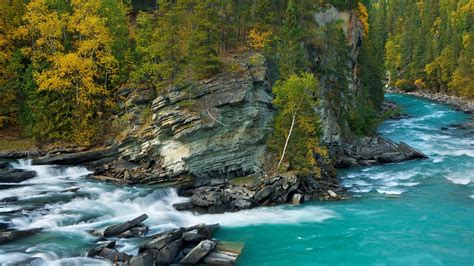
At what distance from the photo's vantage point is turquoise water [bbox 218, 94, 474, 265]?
2302 cm

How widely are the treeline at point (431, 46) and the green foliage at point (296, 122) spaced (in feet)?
176

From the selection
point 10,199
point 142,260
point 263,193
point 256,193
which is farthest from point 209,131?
point 142,260

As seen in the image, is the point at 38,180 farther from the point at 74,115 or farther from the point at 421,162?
the point at 421,162

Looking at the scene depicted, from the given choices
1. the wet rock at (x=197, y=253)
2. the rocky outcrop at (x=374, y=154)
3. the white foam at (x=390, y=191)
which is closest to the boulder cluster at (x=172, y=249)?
the wet rock at (x=197, y=253)

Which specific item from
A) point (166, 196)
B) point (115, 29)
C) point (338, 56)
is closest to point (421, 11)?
point (338, 56)

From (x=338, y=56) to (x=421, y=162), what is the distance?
14.5 metres

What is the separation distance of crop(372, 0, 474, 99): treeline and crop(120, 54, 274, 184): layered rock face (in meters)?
54.4

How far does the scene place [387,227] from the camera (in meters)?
26.9

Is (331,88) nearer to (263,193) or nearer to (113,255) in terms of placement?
(263,193)

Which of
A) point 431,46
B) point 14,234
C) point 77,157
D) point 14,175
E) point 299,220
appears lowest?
point 299,220

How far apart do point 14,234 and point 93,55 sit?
2205 centimetres

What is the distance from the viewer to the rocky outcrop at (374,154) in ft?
140

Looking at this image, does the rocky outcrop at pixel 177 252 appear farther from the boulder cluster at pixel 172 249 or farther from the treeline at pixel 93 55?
the treeline at pixel 93 55

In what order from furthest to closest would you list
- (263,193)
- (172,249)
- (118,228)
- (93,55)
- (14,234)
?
(93,55), (263,193), (118,228), (14,234), (172,249)
